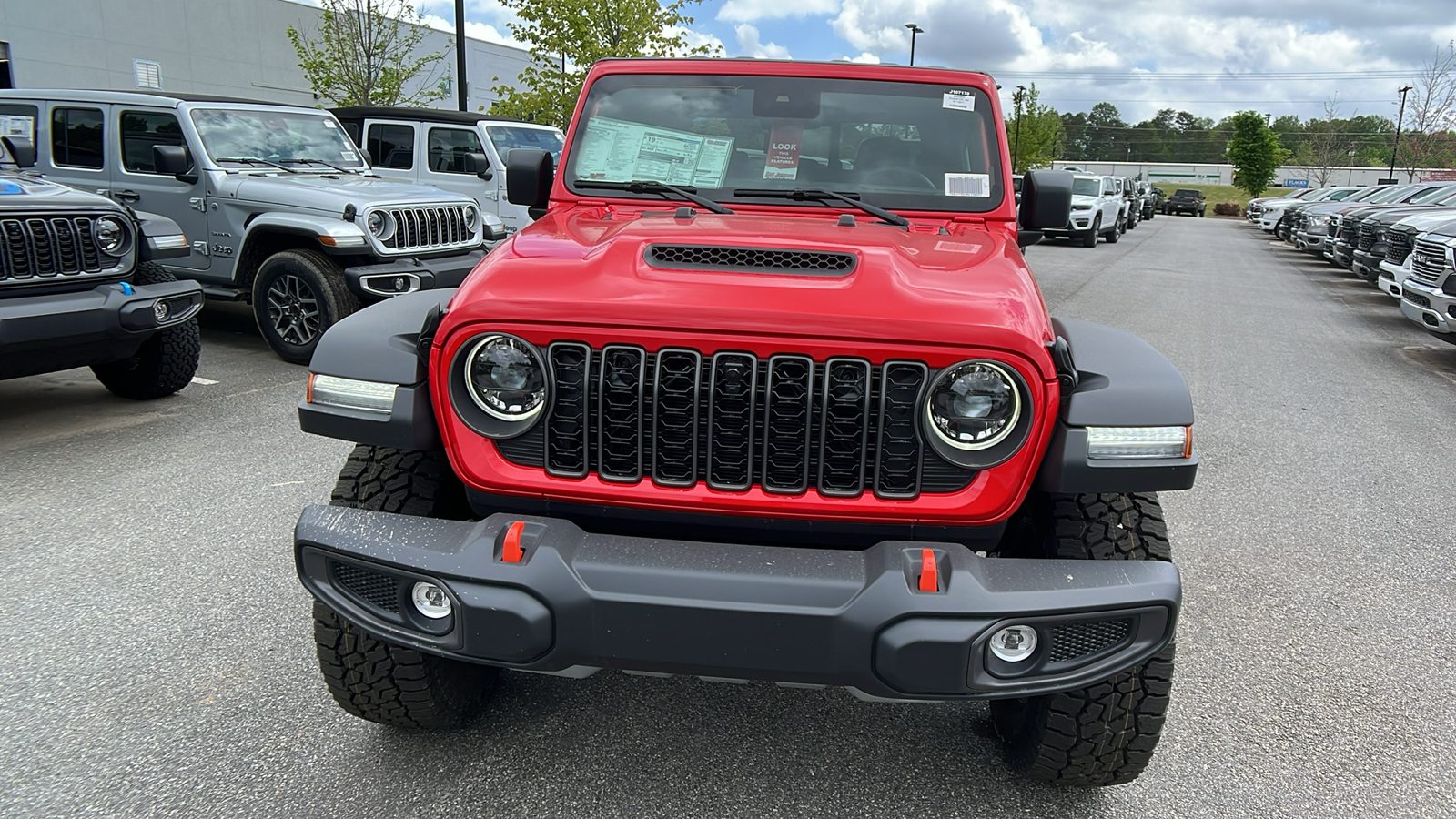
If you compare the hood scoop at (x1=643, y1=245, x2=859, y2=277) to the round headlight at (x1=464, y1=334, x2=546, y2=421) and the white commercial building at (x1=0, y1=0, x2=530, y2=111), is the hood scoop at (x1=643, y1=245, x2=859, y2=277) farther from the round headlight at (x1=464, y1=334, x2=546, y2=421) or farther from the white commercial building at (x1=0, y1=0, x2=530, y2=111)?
the white commercial building at (x1=0, y1=0, x2=530, y2=111)

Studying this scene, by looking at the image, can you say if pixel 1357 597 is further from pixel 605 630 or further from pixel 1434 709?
pixel 605 630

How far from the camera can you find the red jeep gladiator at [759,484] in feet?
6.25

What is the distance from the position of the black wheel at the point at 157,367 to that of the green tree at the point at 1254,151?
72967 millimetres

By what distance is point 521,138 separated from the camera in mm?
11891

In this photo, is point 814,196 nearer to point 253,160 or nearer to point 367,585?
point 367,585

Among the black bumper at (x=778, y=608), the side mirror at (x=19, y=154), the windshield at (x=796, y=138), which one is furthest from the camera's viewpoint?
the side mirror at (x=19, y=154)

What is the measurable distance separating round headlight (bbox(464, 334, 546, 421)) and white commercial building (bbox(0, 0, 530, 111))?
21.8 m

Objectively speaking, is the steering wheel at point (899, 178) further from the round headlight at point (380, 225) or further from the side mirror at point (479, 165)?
the side mirror at point (479, 165)

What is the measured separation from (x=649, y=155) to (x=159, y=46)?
24703 millimetres

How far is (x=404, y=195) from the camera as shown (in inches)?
301

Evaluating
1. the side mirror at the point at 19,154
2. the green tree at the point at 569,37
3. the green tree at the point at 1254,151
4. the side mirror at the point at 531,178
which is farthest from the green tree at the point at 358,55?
the green tree at the point at 1254,151

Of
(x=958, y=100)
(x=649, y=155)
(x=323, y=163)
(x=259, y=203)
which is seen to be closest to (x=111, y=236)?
(x=259, y=203)

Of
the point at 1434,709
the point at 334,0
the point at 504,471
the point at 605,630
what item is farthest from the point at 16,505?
the point at 334,0

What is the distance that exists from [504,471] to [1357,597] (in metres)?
3.45
